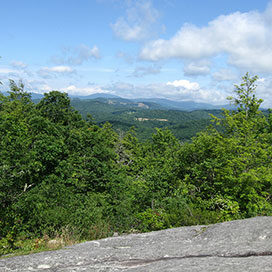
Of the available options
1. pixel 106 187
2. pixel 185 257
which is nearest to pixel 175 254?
pixel 185 257

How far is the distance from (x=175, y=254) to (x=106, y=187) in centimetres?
1450

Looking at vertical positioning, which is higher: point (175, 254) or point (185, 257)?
point (185, 257)

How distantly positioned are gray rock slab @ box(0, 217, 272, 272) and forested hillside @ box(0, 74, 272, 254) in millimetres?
3628

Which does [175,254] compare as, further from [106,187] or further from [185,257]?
[106,187]

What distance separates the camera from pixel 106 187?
818 inches

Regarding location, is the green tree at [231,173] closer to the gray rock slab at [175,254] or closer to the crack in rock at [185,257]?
the gray rock slab at [175,254]

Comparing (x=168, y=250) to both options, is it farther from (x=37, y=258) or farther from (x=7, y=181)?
(x=7, y=181)

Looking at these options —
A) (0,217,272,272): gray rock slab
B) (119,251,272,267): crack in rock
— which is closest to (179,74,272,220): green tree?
(0,217,272,272): gray rock slab

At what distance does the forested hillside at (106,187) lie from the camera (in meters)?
13.2

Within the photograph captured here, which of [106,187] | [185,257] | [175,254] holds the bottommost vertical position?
[106,187]

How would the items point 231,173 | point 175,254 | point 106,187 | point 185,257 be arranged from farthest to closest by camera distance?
point 106,187 → point 231,173 → point 175,254 → point 185,257

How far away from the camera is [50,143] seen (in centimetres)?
1950

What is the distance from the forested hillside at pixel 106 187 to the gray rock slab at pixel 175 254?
3628 millimetres

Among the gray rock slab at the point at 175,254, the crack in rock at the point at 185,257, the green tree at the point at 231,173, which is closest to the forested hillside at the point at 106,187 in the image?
the green tree at the point at 231,173
